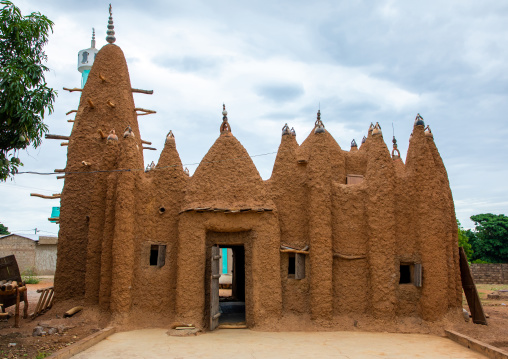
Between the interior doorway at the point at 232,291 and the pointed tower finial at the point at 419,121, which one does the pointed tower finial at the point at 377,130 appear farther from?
the interior doorway at the point at 232,291

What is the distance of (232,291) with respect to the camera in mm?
20031

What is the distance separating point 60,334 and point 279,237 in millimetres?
6961

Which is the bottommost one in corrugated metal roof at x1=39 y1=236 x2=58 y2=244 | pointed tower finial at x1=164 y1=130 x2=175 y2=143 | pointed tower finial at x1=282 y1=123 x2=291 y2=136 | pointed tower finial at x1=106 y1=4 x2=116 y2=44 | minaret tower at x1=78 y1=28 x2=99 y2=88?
corrugated metal roof at x1=39 y1=236 x2=58 y2=244

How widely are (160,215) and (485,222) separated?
39863 mm

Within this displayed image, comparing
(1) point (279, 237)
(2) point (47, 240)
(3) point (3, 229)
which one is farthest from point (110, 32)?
(3) point (3, 229)

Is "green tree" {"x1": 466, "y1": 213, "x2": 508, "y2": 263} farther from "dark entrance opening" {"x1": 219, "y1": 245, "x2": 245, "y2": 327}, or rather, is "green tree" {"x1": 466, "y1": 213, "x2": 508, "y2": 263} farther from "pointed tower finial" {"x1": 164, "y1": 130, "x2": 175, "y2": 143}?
"pointed tower finial" {"x1": 164, "y1": 130, "x2": 175, "y2": 143}

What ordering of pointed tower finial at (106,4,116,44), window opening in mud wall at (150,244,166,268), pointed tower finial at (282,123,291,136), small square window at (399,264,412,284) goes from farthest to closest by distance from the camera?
pointed tower finial at (106,4,116,44)
pointed tower finial at (282,123,291,136)
small square window at (399,264,412,284)
window opening in mud wall at (150,244,166,268)

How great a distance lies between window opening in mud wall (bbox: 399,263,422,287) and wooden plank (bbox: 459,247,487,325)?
177cm

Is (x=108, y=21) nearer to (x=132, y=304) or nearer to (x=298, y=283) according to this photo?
(x=132, y=304)

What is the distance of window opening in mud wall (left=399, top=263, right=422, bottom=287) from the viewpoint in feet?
43.5

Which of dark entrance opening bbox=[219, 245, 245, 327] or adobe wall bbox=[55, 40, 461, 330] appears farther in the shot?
dark entrance opening bbox=[219, 245, 245, 327]

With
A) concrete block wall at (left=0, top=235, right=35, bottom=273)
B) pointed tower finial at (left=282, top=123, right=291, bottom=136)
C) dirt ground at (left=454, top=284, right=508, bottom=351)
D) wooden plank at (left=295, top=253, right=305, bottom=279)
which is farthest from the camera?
concrete block wall at (left=0, top=235, right=35, bottom=273)

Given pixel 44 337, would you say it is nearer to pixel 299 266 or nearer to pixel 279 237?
pixel 279 237

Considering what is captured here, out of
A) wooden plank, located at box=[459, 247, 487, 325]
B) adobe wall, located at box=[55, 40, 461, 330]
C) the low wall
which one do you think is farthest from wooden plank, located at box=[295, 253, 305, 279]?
the low wall
